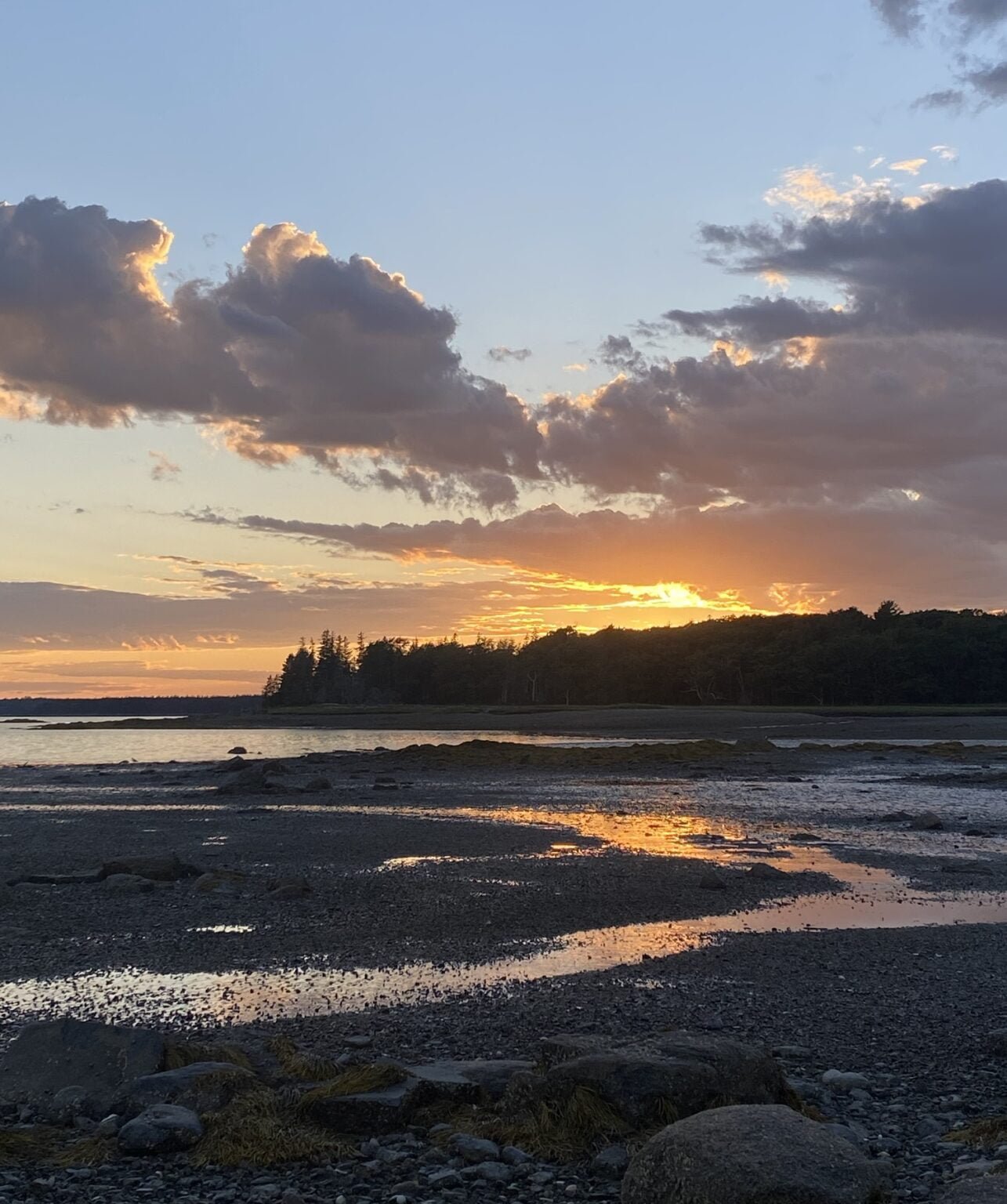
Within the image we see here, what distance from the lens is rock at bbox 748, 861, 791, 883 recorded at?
18.8m

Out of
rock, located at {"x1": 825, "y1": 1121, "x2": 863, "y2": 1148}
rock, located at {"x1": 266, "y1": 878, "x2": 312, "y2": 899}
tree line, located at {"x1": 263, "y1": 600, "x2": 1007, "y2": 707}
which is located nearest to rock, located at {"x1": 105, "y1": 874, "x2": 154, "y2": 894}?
rock, located at {"x1": 266, "y1": 878, "x2": 312, "y2": 899}

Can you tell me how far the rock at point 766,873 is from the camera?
739 inches

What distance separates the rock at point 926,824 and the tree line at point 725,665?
105651mm

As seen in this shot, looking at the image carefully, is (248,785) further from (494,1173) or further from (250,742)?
(250,742)

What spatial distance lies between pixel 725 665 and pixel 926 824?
383 feet

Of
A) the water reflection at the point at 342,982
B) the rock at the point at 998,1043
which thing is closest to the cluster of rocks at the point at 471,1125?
the rock at the point at 998,1043

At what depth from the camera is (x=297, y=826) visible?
1118 inches

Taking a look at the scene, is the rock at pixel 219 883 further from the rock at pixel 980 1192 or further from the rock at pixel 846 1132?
the rock at pixel 980 1192

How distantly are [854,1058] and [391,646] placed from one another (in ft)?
615

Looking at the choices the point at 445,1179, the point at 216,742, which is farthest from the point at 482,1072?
the point at 216,742

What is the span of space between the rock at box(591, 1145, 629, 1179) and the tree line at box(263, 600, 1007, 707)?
128320 mm

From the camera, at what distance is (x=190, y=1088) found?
783 cm

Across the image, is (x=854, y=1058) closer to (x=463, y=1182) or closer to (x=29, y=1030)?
(x=463, y=1182)

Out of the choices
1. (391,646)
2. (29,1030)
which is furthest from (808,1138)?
(391,646)
